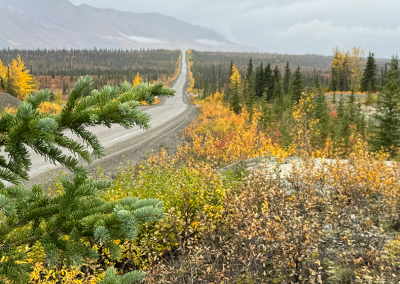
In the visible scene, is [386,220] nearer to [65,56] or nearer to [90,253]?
[90,253]

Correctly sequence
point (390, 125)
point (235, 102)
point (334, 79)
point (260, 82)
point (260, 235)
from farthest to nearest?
point (334, 79), point (260, 82), point (235, 102), point (390, 125), point (260, 235)

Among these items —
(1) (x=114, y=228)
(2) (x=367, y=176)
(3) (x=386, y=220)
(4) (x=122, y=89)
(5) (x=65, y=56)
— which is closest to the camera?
(1) (x=114, y=228)

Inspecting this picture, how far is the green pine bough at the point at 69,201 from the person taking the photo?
119 centimetres

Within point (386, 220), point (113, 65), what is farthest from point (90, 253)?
point (113, 65)

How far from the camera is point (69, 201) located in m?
1.42

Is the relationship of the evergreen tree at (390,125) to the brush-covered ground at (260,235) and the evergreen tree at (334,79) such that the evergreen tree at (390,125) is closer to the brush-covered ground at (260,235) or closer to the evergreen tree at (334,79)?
the brush-covered ground at (260,235)

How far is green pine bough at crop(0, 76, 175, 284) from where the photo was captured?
3.91 ft

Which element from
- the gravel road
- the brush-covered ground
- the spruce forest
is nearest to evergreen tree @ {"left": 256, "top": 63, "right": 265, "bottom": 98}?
the gravel road

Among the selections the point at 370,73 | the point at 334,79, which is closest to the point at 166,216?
the point at 370,73

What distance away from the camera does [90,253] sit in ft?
4.33

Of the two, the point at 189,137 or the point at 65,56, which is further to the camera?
the point at 65,56

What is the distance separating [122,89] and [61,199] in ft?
Result: 2.42

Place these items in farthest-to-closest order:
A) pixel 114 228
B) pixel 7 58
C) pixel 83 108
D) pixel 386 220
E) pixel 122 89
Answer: pixel 7 58
pixel 386 220
pixel 122 89
pixel 83 108
pixel 114 228

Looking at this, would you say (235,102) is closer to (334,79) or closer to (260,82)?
(260,82)
